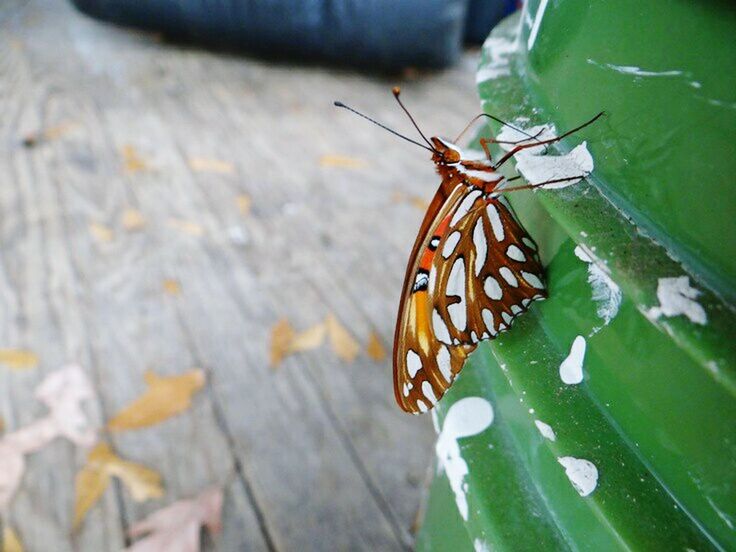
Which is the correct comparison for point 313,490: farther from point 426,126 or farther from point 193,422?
point 426,126

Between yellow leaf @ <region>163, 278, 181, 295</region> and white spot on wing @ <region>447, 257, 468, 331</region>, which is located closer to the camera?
white spot on wing @ <region>447, 257, 468, 331</region>

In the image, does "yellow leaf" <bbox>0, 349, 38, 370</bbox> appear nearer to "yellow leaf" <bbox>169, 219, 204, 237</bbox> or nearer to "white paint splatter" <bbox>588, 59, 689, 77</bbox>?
"yellow leaf" <bbox>169, 219, 204, 237</bbox>

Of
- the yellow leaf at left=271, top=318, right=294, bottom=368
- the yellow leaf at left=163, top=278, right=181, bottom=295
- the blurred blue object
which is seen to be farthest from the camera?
the blurred blue object

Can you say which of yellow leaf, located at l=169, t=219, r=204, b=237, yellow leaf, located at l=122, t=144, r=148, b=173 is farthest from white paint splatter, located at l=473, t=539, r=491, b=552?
yellow leaf, located at l=122, t=144, r=148, b=173

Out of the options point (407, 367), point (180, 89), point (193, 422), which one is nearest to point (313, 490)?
point (193, 422)

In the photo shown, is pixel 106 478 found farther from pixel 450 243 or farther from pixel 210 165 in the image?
pixel 210 165

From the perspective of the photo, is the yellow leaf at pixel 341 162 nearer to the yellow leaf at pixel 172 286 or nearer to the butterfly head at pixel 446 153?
the yellow leaf at pixel 172 286

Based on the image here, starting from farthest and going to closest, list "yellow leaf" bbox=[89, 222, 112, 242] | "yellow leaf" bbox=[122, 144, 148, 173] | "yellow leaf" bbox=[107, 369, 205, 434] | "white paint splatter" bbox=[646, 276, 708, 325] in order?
"yellow leaf" bbox=[122, 144, 148, 173] < "yellow leaf" bbox=[89, 222, 112, 242] < "yellow leaf" bbox=[107, 369, 205, 434] < "white paint splatter" bbox=[646, 276, 708, 325]
